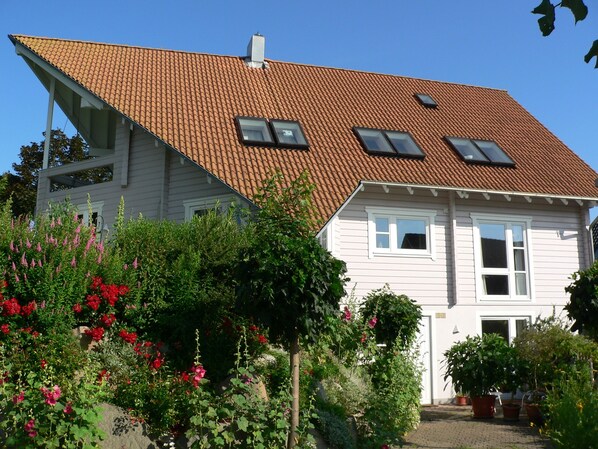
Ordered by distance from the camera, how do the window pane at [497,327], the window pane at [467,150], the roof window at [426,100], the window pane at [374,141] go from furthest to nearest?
the roof window at [426,100]
the window pane at [467,150]
the window pane at [374,141]
the window pane at [497,327]

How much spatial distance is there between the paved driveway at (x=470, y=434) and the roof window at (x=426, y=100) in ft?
34.3

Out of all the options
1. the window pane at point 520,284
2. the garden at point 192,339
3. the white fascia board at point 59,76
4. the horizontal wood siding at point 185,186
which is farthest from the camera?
the window pane at point 520,284

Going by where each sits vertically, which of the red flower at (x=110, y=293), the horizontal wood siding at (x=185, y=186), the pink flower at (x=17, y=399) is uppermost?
the horizontal wood siding at (x=185, y=186)

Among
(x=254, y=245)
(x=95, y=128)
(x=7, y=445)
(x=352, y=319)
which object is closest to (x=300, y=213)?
(x=254, y=245)

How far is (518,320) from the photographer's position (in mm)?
17094

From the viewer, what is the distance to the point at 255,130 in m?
16.7

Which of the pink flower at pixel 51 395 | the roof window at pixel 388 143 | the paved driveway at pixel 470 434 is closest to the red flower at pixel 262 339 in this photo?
the paved driveway at pixel 470 434

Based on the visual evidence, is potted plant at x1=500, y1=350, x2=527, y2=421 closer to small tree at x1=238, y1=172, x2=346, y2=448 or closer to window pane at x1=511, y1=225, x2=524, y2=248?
window pane at x1=511, y1=225, x2=524, y2=248

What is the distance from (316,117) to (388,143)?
A: 2.14 metres

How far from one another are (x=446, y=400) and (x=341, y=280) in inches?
351

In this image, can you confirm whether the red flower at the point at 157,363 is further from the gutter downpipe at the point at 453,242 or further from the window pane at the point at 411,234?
the gutter downpipe at the point at 453,242

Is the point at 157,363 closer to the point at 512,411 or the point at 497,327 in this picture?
the point at 512,411

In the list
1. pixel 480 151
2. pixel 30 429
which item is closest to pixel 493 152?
pixel 480 151

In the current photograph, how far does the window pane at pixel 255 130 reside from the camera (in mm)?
16172
